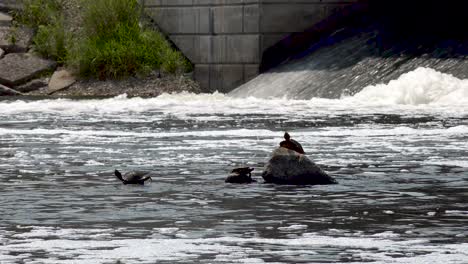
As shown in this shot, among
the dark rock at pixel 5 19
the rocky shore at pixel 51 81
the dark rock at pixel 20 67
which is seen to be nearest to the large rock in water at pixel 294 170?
the rocky shore at pixel 51 81

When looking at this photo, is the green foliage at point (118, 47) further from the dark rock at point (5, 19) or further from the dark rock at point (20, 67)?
the dark rock at point (5, 19)

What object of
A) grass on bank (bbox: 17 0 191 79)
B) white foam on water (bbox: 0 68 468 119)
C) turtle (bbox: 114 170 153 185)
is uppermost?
grass on bank (bbox: 17 0 191 79)

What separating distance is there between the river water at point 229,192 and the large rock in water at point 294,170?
0.23 meters

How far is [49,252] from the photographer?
29.2ft

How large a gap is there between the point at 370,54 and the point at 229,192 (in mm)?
19262

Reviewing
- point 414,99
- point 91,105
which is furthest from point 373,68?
point 91,105

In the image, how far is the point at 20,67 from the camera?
36.8 metres

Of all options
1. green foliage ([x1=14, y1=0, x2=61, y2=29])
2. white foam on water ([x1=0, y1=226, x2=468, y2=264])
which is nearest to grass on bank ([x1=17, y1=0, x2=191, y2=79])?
green foliage ([x1=14, y1=0, x2=61, y2=29])

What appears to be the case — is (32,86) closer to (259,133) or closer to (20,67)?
(20,67)

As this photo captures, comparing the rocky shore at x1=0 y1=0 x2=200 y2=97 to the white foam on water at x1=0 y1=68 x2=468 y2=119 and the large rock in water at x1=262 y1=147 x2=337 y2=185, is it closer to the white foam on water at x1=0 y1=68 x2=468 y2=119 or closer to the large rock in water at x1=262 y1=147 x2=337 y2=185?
the white foam on water at x1=0 y1=68 x2=468 y2=119

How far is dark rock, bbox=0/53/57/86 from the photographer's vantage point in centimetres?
3606

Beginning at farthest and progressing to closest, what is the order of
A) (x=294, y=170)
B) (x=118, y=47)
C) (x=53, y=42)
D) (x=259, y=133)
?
(x=53, y=42), (x=118, y=47), (x=259, y=133), (x=294, y=170)

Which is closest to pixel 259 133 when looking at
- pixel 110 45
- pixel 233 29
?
pixel 233 29

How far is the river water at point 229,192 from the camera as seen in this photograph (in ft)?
29.5
